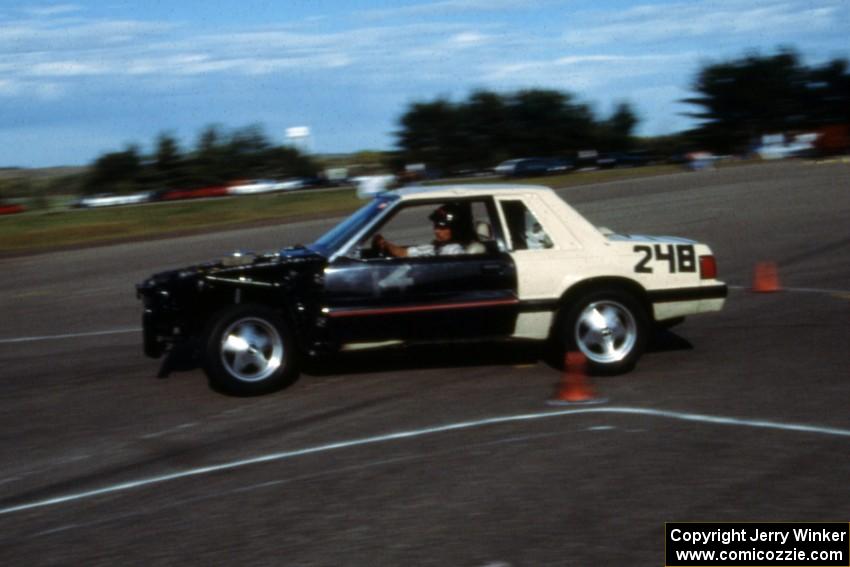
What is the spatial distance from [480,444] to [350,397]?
1890mm

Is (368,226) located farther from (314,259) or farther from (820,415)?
(820,415)

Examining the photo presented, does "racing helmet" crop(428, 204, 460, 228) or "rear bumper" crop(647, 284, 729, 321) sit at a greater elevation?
"racing helmet" crop(428, 204, 460, 228)

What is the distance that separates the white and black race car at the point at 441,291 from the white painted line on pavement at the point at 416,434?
1.34 meters

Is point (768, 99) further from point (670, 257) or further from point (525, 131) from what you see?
point (670, 257)

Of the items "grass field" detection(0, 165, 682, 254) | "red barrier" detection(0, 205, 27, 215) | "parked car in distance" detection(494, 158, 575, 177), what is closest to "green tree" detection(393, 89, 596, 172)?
"parked car in distance" detection(494, 158, 575, 177)

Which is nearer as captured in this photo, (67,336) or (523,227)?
(523,227)

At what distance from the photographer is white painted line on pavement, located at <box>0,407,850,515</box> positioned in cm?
647

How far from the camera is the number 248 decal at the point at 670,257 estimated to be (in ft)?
30.7

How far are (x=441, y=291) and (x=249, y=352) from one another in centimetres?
159

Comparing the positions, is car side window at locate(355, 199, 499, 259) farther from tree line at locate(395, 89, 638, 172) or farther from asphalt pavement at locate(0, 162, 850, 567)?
tree line at locate(395, 89, 638, 172)

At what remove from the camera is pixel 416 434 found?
752 cm

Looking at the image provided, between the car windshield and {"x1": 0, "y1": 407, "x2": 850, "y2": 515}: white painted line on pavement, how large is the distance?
2091 mm

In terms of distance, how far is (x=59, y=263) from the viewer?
24.1 metres

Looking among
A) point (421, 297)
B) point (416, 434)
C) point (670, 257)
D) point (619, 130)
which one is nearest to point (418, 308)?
point (421, 297)
